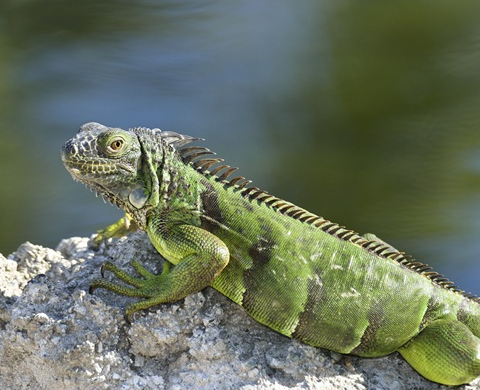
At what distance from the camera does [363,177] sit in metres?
7.99

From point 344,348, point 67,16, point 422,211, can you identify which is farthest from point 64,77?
point 344,348

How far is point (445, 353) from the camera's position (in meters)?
4.02

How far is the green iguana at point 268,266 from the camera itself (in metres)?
3.96

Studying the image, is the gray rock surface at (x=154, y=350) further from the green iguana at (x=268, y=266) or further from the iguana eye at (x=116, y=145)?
the iguana eye at (x=116, y=145)

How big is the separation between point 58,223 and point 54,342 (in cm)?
404

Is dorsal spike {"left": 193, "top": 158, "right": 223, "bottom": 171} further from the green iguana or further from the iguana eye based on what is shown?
the iguana eye

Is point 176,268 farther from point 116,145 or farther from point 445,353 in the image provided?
point 445,353

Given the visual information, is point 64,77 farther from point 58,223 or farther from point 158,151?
point 158,151

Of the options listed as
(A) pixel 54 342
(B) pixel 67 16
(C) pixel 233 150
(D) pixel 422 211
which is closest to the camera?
(A) pixel 54 342

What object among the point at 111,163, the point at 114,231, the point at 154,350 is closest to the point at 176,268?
the point at 154,350

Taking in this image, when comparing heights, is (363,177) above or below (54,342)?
above

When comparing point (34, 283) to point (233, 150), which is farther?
point (233, 150)

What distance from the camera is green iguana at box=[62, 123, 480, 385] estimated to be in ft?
13.0

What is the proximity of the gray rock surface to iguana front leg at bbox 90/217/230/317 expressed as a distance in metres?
0.08
